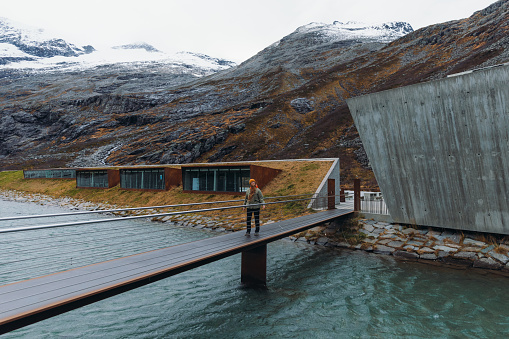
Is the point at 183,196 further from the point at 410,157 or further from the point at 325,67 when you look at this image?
the point at 325,67

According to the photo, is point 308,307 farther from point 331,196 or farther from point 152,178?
point 152,178

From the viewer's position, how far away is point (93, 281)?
5602 mm

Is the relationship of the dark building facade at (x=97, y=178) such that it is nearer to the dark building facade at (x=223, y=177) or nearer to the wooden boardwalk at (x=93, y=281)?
the dark building facade at (x=223, y=177)

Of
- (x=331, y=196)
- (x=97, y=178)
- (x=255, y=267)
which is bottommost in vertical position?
(x=255, y=267)

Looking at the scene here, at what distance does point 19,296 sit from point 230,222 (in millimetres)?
14988

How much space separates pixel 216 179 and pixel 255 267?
55.3ft

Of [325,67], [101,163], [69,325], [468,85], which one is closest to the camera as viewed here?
[69,325]

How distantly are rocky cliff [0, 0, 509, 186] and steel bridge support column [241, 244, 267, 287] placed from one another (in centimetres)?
2394

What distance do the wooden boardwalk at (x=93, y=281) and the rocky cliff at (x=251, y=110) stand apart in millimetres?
26594

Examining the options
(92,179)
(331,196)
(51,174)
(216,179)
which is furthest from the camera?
(51,174)

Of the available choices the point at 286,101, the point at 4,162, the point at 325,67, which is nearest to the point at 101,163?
the point at 4,162

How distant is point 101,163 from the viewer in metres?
63.5

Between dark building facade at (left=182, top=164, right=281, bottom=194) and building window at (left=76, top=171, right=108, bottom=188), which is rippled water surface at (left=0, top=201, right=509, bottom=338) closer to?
dark building facade at (left=182, top=164, right=281, bottom=194)

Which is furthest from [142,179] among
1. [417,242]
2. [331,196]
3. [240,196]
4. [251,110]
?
[251,110]
